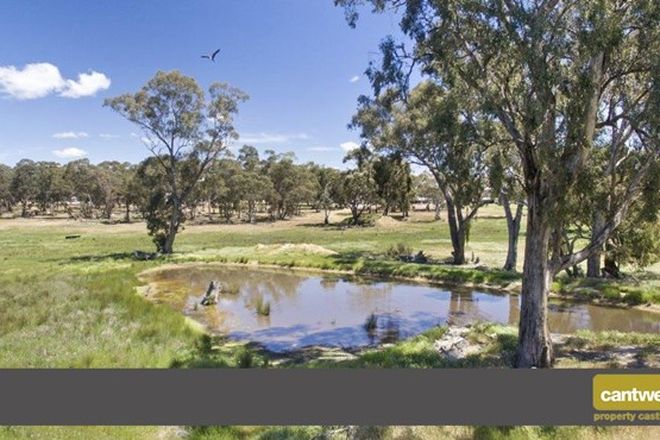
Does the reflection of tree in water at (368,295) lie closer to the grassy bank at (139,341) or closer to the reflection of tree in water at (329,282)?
the reflection of tree in water at (329,282)

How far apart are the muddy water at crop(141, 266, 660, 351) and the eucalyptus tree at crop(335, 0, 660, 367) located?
7272 millimetres

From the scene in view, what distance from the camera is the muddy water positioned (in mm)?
18062

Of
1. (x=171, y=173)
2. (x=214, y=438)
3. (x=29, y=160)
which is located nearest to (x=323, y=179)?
(x=171, y=173)

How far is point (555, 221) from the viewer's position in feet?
36.4

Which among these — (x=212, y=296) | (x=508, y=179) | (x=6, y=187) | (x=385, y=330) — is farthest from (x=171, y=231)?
(x=6, y=187)

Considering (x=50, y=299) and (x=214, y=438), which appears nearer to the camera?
(x=214, y=438)

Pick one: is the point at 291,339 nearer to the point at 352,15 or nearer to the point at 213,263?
the point at 352,15

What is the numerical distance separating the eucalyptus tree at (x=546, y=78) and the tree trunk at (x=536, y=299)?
0.03 metres

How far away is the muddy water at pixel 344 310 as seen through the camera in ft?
59.3

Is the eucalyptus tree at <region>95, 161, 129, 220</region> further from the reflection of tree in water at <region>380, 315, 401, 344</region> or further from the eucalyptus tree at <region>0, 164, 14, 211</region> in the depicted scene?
the reflection of tree in water at <region>380, 315, 401, 344</region>

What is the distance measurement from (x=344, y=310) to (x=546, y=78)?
1447 centimetres

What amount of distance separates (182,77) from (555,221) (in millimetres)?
35088

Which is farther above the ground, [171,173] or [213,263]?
[171,173]

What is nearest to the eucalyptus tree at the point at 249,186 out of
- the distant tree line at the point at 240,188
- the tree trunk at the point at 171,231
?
the distant tree line at the point at 240,188
